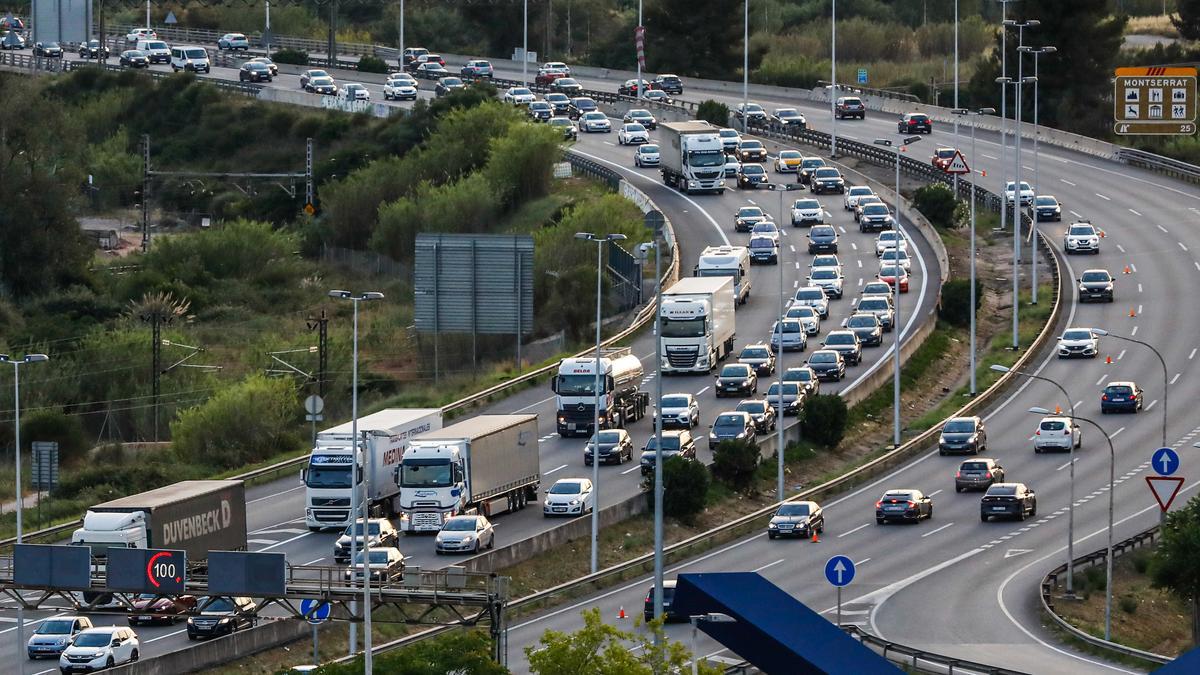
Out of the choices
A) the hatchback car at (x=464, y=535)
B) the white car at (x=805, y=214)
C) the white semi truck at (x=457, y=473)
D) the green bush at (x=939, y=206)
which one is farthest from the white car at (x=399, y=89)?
the hatchback car at (x=464, y=535)

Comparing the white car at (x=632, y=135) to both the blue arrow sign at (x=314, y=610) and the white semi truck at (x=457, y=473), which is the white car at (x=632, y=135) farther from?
the blue arrow sign at (x=314, y=610)

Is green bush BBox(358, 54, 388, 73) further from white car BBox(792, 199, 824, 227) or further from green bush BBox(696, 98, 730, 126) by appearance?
white car BBox(792, 199, 824, 227)

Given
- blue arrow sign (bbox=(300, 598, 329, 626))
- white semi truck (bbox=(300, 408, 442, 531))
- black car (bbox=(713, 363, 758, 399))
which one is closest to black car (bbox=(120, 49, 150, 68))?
black car (bbox=(713, 363, 758, 399))

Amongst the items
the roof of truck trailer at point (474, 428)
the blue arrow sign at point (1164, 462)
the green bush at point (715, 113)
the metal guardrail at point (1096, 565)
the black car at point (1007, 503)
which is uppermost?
the green bush at point (715, 113)

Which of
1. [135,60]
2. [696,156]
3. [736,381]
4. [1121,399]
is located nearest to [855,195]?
[696,156]

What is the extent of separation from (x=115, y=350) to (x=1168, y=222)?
5398cm

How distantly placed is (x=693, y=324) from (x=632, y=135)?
5736 cm

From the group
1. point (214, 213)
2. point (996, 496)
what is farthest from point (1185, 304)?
point (214, 213)

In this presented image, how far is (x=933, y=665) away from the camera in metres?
47.6

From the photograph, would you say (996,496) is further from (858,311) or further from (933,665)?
(858,311)

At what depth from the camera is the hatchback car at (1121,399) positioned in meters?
78.5

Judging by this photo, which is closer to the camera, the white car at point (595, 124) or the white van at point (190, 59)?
the white car at point (595, 124)

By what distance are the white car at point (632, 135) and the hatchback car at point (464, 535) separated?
7820 cm

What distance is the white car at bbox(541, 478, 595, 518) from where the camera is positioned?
66438 millimetres
